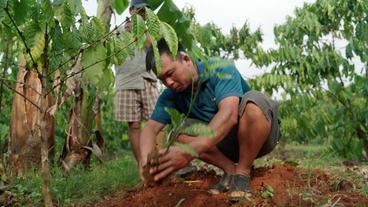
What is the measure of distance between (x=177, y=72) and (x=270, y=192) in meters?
0.71

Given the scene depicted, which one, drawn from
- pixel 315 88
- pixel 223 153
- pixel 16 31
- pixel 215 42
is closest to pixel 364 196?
pixel 223 153

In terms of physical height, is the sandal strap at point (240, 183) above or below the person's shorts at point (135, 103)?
below

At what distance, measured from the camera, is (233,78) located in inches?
98.3

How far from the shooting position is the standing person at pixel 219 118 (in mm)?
2242

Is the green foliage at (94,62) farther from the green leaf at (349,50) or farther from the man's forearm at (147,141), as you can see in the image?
the green leaf at (349,50)

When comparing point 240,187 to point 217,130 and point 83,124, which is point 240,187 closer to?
point 217,130

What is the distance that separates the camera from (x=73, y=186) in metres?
3.21

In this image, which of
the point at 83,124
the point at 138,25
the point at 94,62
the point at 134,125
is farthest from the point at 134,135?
the point at 138,25

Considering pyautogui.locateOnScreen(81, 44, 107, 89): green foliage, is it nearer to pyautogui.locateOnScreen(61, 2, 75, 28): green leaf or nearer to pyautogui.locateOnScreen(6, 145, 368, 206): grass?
pyautogui.locateOnScreen(61, 2, 75, 28): green leaf

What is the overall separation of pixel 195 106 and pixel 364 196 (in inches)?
37.6

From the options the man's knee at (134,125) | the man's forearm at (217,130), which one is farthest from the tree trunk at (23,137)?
the man's forearm at (217,130)

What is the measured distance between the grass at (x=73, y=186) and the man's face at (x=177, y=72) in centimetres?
93

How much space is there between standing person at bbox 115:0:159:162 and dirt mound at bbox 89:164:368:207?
1.19 m

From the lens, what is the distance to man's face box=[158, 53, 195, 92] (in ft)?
7.86
